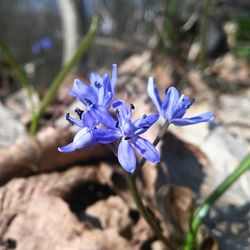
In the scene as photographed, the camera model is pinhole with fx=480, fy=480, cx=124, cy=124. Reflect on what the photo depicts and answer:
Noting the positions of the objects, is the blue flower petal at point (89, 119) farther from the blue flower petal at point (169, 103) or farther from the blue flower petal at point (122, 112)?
the blue flower petal at point (169, 103)

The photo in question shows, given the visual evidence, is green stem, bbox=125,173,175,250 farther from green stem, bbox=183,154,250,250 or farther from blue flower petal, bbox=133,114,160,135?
blue flower petal, bbox=133,114,160,135

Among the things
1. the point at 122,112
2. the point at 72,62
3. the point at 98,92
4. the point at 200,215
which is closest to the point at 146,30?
the point at 72,62

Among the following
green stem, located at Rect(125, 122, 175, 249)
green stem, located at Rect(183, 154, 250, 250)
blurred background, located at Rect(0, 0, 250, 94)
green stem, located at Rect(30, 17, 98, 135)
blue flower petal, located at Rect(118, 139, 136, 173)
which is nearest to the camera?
blue flower petal, located at Rect(118, 139, 136, 173)

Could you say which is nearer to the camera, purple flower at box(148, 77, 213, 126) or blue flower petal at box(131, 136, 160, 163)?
blue flower petal at box(131, 136, 160, 163)

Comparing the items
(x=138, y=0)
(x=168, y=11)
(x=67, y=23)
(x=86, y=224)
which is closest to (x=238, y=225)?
(x=86, y=224)

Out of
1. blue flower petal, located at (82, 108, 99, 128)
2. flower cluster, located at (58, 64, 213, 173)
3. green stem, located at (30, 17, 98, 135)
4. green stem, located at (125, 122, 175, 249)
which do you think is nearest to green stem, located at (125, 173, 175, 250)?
green stem, located at (125, 122, 175, 249)

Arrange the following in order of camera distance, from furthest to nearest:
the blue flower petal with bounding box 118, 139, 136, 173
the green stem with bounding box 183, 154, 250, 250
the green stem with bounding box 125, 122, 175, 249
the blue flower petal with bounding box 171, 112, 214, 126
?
1. the green stem with bounding box 183, 154, 250, 250
2. the green stem with bounding box 125, 122, 175, 249
3. the blue flower petal with bounding box 171, 112, 214, 126
4. the blue flower petal with bounding box 118, 139, 136, 173

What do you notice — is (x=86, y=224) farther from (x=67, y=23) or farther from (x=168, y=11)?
(x=67, y=23)
